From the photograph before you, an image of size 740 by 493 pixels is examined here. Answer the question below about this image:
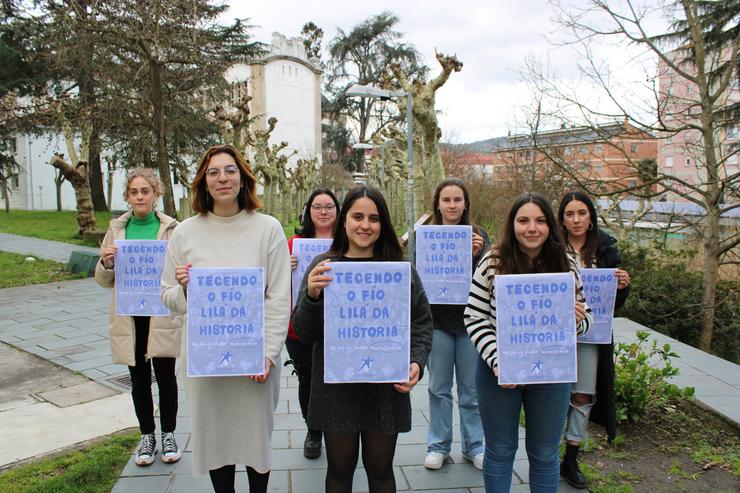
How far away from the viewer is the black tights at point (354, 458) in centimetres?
272

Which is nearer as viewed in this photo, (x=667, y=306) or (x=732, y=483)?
(x=732, y=483)

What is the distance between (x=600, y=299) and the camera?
3.61 m

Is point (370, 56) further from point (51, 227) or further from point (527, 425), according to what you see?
point (527, 425)

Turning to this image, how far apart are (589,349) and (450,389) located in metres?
0.94

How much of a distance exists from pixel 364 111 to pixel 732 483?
4606 cm

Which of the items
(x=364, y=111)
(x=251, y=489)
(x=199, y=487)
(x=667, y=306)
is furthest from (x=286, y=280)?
(x=364, y=111)

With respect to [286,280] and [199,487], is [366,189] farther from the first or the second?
[199,487]

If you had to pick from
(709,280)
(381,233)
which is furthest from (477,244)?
(709,280)

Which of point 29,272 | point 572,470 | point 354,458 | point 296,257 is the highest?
point 296,257

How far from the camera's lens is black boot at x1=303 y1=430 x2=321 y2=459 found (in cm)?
418

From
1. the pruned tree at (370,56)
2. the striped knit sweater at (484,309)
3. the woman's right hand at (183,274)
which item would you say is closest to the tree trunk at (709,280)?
the striped knit sweater at (484,309)

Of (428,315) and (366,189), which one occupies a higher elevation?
(366,189)

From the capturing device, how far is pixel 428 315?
2.86 metres

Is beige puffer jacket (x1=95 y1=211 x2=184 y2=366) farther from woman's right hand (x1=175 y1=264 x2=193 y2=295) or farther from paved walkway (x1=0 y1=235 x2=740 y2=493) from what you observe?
woman's right hand (x1=175 y1=264 x2=193 y2=295)
